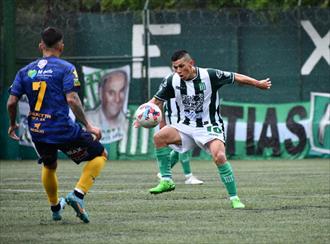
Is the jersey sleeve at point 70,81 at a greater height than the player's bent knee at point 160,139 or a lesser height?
greater

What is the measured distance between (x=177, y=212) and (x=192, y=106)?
2151 millimetres

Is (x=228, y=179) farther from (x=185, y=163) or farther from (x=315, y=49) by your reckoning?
(x=315, y=49)

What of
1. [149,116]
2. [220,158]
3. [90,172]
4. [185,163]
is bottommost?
[185,163]

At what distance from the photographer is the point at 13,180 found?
1561cm

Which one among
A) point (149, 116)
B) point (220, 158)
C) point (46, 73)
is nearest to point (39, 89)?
point (46, 73)

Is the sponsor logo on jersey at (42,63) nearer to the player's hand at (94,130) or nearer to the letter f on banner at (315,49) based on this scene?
the player's hand at (94,130)

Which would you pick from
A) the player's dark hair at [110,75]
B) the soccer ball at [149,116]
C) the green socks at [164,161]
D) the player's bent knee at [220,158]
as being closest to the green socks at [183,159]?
the green socks at [164,161]

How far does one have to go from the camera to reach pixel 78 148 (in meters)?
9.37

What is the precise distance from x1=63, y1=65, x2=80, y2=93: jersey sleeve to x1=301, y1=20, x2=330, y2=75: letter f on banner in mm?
13642

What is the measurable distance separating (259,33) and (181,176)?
6587mm

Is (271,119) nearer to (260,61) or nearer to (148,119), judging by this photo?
(260,61)

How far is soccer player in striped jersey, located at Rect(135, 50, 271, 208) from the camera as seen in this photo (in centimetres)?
1184

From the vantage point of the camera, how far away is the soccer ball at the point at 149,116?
1212 cm

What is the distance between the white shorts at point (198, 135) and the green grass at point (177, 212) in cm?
65
